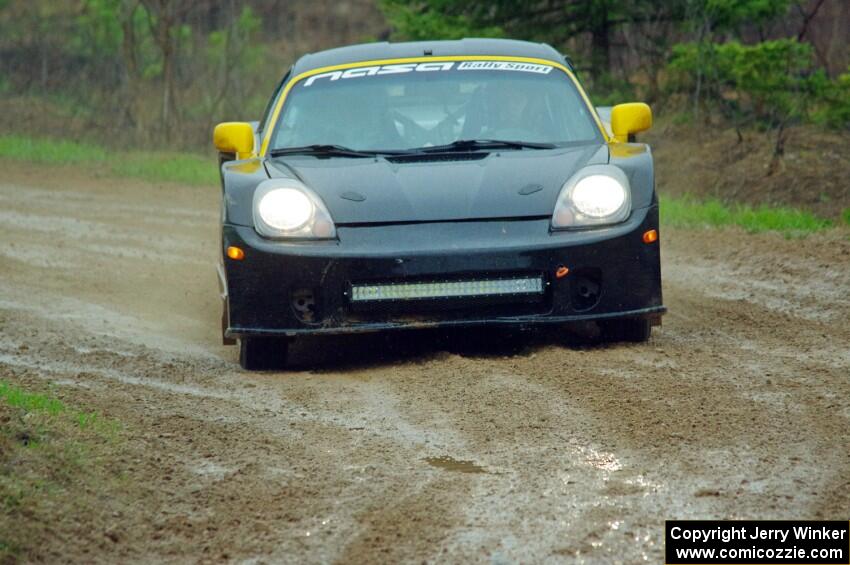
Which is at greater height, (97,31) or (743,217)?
(97,31)

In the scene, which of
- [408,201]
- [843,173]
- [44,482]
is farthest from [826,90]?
[44,482]

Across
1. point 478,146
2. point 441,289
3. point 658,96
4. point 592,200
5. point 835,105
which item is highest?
point 478,146

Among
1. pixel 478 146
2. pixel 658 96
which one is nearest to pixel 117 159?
pixel 658 96

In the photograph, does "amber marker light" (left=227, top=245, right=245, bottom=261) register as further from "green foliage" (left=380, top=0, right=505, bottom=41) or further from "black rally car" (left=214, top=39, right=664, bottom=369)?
"green foliage" (left=380, top=0, right=505, bottom=41)

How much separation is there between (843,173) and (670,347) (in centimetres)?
801

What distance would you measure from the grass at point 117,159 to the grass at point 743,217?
6009 millimetres

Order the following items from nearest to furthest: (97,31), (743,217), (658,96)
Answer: (743,217), (658,96), (97,31)

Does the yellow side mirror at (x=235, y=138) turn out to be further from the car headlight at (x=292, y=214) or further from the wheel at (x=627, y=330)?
the wheel at (x=627, y=330)

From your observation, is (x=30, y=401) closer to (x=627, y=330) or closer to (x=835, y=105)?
(x=627, y=330)

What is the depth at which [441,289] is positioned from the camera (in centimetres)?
588

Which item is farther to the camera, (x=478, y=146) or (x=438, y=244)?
(x=478, y=146)

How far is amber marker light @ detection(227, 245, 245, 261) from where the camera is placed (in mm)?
5992

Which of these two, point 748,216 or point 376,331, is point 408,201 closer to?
point 376,331

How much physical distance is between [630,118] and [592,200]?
1.04 metres
